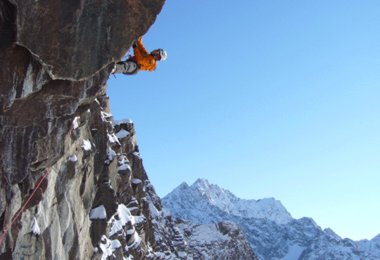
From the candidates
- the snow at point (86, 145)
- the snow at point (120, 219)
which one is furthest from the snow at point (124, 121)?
the snow at point (86, 145)

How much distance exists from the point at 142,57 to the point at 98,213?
14593mm

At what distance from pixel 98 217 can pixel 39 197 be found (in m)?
11.5

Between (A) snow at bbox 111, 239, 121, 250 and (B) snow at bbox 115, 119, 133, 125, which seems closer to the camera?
(A) snow at bbox 111, 239, 121, 250

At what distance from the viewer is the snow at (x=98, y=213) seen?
94.7 feet

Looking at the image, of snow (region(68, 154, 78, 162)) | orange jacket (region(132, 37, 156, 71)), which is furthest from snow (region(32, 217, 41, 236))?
orange jacket (region(132, 37, 156, 71))

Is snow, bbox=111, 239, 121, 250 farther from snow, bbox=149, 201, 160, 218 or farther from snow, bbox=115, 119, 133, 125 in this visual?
snow, bbox=149, 201, 160, 218

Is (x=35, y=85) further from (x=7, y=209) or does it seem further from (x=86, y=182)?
(x=86, y=182)

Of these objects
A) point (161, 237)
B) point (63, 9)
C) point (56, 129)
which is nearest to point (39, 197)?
point (56, 129)

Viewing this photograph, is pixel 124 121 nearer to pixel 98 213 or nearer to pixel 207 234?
pixel 98 213

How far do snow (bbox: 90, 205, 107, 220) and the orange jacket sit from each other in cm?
1425

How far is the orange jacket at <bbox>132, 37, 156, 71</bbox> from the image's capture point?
16.6 m

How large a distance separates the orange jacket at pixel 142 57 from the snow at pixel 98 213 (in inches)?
561

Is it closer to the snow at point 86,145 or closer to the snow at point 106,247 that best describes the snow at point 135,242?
the snow at point 106,247

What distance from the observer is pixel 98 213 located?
95.5 feet
